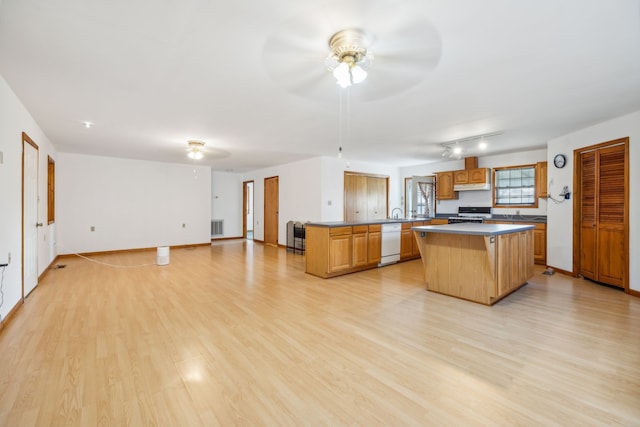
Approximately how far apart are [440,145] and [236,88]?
429cm

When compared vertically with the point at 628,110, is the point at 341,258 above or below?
below

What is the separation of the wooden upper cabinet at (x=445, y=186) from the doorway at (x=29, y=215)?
7.95 m

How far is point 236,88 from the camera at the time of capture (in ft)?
9.72

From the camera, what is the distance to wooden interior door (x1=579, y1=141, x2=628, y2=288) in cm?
400

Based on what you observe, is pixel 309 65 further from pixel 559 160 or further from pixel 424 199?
pixel 424 199

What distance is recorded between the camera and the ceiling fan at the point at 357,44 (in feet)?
5.91

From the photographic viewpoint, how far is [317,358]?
2234 mm

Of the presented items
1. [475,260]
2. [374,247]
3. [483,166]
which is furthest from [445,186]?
[475,260]

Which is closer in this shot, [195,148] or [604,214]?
[604,214]

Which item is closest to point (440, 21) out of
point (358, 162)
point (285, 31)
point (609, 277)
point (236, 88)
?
point (285, 31)

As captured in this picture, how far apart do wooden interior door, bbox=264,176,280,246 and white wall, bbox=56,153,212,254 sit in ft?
5.55

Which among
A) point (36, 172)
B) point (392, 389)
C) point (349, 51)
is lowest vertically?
point (392, 389)

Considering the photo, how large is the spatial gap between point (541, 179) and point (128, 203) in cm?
952

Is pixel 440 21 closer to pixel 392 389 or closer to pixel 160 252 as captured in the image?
pixel 392 389
